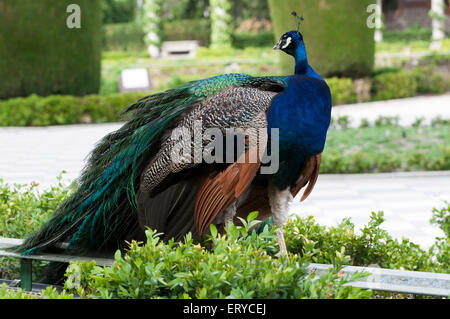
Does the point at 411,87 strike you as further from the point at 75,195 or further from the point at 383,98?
the point at 75,195

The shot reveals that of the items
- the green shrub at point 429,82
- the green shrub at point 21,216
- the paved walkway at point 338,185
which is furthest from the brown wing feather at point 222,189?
the green shrub at point 429,82

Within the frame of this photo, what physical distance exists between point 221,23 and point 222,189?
23527 millimetres

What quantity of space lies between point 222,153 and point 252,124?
6.7 inches

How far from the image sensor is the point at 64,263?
2.94 metres

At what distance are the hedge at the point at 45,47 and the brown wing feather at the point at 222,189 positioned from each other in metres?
10.5

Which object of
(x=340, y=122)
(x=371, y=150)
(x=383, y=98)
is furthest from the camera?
(x=383, y=98)

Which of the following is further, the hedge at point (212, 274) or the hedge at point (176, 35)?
the hedge at point (176, 35)

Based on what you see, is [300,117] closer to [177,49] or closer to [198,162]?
[198,162]

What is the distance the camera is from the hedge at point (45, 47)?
11.9 meters

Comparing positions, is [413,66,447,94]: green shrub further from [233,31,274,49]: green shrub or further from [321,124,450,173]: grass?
[233,31,274,49]: green shrub

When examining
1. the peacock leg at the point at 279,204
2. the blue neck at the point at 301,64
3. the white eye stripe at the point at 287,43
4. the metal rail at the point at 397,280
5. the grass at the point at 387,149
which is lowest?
the grass at the point at 387,149

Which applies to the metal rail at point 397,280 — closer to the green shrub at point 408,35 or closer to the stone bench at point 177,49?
the stone bench at point 177,49

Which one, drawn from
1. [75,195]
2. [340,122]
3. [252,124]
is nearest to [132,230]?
[75,195]
